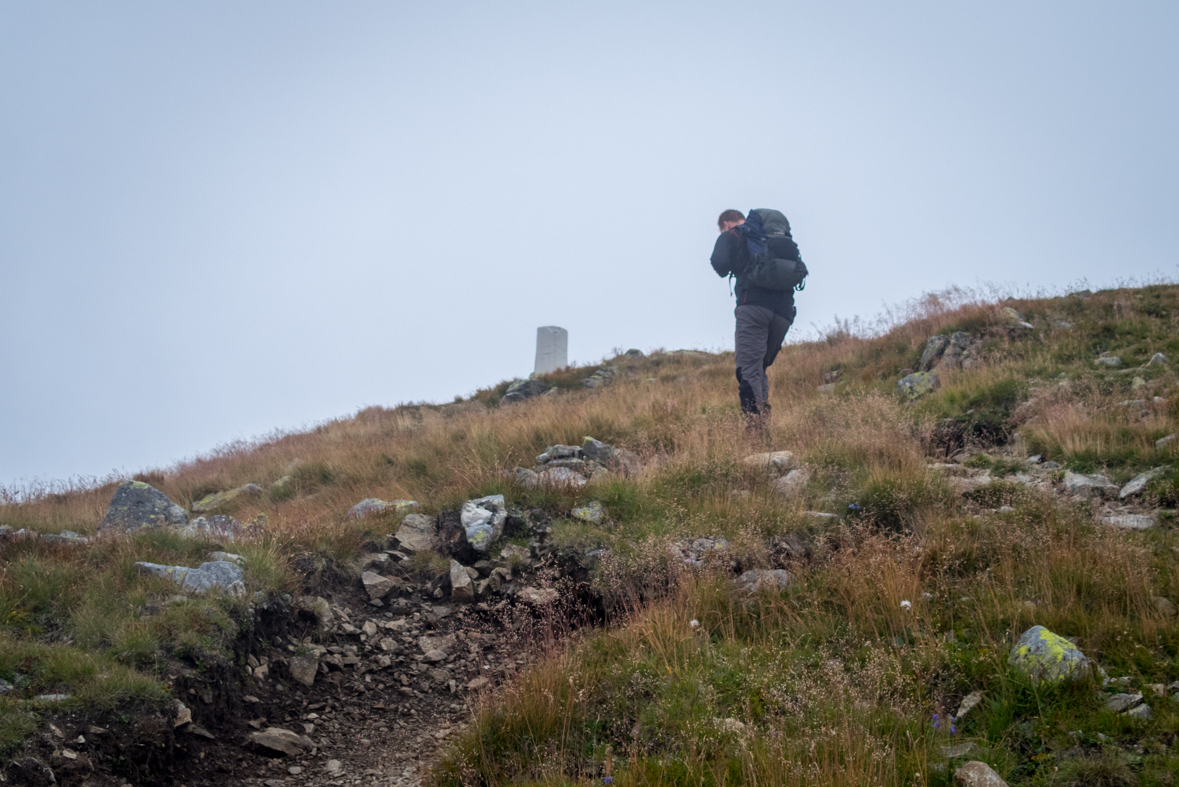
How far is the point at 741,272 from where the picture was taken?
278 inches

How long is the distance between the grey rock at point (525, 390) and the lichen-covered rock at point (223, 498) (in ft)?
21.8

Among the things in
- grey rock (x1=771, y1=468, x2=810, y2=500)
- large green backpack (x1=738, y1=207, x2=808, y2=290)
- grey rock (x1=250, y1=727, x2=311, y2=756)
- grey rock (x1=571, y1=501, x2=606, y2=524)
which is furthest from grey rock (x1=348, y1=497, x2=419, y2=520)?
large green backpack (x1=738, y1=207, x2=808, y2=290)

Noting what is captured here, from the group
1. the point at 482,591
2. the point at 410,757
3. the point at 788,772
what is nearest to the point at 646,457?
the point at 482,591

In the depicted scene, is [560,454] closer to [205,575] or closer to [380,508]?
[380,508]

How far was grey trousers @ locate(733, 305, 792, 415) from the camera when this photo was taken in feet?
23.0

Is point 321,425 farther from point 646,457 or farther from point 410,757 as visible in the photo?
point 410,757

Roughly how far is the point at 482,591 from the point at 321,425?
36.1 ft

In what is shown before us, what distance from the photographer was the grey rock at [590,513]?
5227 millimetres

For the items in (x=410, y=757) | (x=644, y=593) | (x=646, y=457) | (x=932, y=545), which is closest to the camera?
(x=410, y=757)

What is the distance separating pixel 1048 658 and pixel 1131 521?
6.75ft

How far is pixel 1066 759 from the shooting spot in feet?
7.24

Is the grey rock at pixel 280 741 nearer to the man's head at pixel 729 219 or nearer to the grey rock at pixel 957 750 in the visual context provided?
the grey rock at pixel 957 750

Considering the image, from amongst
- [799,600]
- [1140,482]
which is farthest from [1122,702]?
[1140,482]

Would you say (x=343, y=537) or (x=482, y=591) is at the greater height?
(x=343, y=537)
